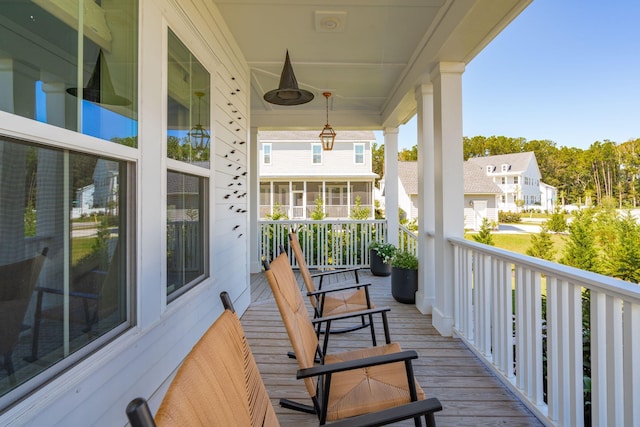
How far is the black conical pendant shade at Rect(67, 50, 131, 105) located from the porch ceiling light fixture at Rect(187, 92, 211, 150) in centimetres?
90

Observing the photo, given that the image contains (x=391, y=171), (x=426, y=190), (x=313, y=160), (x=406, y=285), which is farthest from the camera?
(x=313, y=160)

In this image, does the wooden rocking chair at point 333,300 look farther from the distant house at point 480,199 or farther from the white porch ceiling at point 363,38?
the distant house at point 480,199

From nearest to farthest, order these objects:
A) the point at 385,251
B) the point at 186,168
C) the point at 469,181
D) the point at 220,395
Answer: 1. the point at 220,395
2. the point at 186,168
3. the point at 385,251
4. the point at 469,181

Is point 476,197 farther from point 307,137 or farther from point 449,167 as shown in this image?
point 449,167

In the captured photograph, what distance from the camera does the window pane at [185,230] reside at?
6.67 ft

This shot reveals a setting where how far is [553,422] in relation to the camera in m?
1.75

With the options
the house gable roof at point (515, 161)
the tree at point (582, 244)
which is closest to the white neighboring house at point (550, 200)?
the tree at point (582, 244)

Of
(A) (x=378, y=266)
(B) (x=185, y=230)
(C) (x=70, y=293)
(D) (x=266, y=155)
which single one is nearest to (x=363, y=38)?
(B) (x=185, y=230)

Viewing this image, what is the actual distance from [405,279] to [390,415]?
11.1 ft

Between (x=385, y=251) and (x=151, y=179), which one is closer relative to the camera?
(x=151, y=179)

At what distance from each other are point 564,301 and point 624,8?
607cm

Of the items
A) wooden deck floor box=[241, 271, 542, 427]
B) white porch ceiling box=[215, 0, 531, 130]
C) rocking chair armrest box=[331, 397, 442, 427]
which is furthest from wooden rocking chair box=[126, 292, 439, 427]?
white porch ceiling box=[215, 0, 531, 130]

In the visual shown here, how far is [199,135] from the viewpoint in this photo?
8.33 ft

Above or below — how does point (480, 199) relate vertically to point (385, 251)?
above
